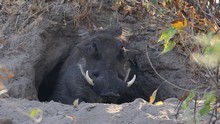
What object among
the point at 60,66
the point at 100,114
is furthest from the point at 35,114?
the point at 60,66

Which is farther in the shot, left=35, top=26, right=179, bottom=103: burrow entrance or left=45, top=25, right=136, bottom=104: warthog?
left=35, top=26, right=179, bottom=103: burrow entrance

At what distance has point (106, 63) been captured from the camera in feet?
22.0

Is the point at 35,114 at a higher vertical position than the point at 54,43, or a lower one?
higher

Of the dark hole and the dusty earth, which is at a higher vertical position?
the dusty earth

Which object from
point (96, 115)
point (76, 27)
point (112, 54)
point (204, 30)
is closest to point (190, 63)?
point (204, 30)

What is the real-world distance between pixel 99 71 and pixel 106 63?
12 cm

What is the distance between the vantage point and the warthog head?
21.3 ft

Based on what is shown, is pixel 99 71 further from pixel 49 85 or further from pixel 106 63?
pixel 49 85

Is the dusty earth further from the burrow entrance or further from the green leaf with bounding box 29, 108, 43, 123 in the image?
the green leaf with bounding box 29, 108, 43, 123

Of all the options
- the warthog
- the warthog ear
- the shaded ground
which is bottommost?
the warthog

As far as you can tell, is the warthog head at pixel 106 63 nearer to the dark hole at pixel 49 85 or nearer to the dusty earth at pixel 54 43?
the dusty earth at pixel 54 43

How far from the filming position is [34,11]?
22.6ft

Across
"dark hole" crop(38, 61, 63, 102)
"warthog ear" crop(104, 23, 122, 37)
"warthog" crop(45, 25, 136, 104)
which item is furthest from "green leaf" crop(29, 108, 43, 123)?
"dark hole" crop(38, 61, 63, 102)

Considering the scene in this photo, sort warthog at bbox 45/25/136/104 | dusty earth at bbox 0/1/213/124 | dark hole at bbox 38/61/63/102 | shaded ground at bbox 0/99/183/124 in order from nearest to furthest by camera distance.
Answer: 1. shaded ground at bbox 0/99/183/124
2. dusty earth at bbox 0/1/213/124
3. warthog at bbox 45/25/136/104
4. dark hole at bbox 38/61/63/102
